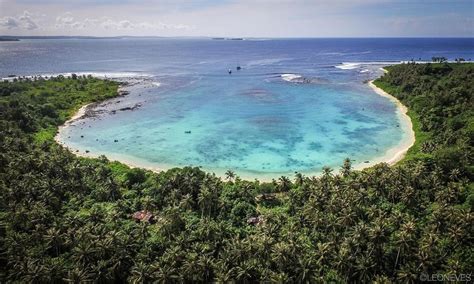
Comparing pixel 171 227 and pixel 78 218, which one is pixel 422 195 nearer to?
pixel 171 227

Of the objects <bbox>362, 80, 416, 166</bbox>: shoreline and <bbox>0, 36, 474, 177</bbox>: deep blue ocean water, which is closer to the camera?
<bbox>362, 80, 416, 166</bbox>: shoreline

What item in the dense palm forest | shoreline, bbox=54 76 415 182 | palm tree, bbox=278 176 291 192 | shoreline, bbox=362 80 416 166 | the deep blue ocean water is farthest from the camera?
the deep blue ocean water

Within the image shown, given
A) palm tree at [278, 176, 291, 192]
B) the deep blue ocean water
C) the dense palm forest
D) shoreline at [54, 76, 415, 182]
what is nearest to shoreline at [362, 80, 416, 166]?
shoreline at [54, 76, 415, 182]

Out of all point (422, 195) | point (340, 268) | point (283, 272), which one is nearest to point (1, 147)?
point (283, 272)

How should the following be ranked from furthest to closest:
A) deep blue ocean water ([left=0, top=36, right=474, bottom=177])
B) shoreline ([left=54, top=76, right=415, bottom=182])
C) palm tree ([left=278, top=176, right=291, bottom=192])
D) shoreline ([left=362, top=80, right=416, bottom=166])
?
deep blue ocean water ([left=0, top=36, right=474, bottom=177]), shoreline ([left=362, top=80, right=416, bottom=166]), shoreline ([left=54, top=76, right=415, bottom=182]), palm tree ([left=278, top=176, right=291, bottom=192])

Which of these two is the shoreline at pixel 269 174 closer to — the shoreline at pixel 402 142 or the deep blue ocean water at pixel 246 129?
the shoreline at pixel 402 142

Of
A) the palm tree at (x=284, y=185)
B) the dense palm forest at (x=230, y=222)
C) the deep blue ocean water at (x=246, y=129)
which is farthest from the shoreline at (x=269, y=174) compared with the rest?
the palm tree at (x=284, y=185)

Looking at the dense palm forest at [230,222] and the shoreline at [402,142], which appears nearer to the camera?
the dense palm forest at [230,222]

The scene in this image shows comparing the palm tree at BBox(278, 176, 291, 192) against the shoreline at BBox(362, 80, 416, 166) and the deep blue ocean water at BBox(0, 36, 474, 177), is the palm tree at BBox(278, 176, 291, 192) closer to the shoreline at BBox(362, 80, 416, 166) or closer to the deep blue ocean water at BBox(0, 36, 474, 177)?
the deep blue ocean water at BBox(0, 36, 474, 177)

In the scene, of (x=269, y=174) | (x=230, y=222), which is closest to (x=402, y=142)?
(x=269, y=174)

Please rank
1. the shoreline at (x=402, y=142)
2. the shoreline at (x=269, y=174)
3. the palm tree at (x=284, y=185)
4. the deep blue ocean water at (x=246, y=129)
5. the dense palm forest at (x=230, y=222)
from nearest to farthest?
the dense palm forest at (x=230, y=222) → the palm tree at (x=284, y=185) → the shoreline at (x=269, y=174) → the shoreline at (x=402, y=142) → the deep blue ocean water at (x=246, y=129)
